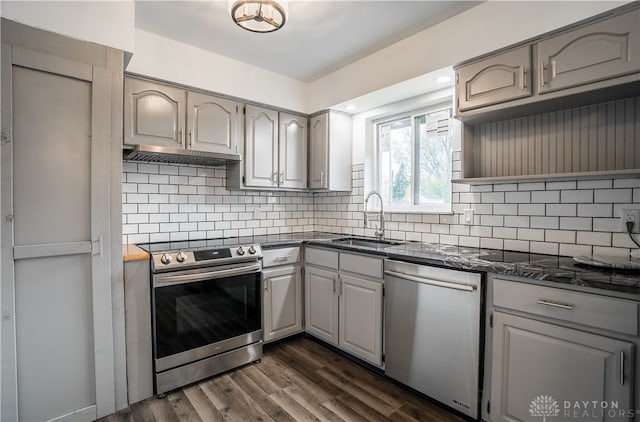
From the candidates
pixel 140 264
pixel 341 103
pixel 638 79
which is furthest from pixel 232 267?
pixel 638 79

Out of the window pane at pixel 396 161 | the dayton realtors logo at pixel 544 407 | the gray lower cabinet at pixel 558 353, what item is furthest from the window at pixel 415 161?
the dayton realtors logo at pixel 544 407

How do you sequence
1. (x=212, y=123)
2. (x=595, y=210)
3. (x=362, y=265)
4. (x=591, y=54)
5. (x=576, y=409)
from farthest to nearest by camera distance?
1. (x=212, y=123)
2. (x=362, y=265)
3. (x=595, y=210)
4. (x=591, y=54)
5. (x=576, y=409)

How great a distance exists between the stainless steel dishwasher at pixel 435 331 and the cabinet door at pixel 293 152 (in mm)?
1456

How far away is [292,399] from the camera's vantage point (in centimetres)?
207

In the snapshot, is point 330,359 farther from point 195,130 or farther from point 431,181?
point 195,130

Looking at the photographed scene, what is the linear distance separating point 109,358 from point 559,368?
245 centimetres

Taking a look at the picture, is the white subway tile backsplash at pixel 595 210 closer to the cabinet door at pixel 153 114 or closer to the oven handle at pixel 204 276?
the oven handle at pixel 204 276

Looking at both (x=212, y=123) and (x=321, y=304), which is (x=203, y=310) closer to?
(x=321, y=304)

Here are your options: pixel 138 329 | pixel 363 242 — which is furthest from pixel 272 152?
pixel 138 329

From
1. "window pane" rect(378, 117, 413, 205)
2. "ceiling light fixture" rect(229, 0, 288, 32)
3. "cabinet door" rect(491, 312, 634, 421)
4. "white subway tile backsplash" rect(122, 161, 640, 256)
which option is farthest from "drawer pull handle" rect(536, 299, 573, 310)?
"ceiling light fixture" rect(229, 0, 288, 32)

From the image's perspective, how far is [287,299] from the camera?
2.86 m

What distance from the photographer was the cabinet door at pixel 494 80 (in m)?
1.85

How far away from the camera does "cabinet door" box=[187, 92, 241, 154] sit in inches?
102

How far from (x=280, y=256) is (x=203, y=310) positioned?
0.78 m
